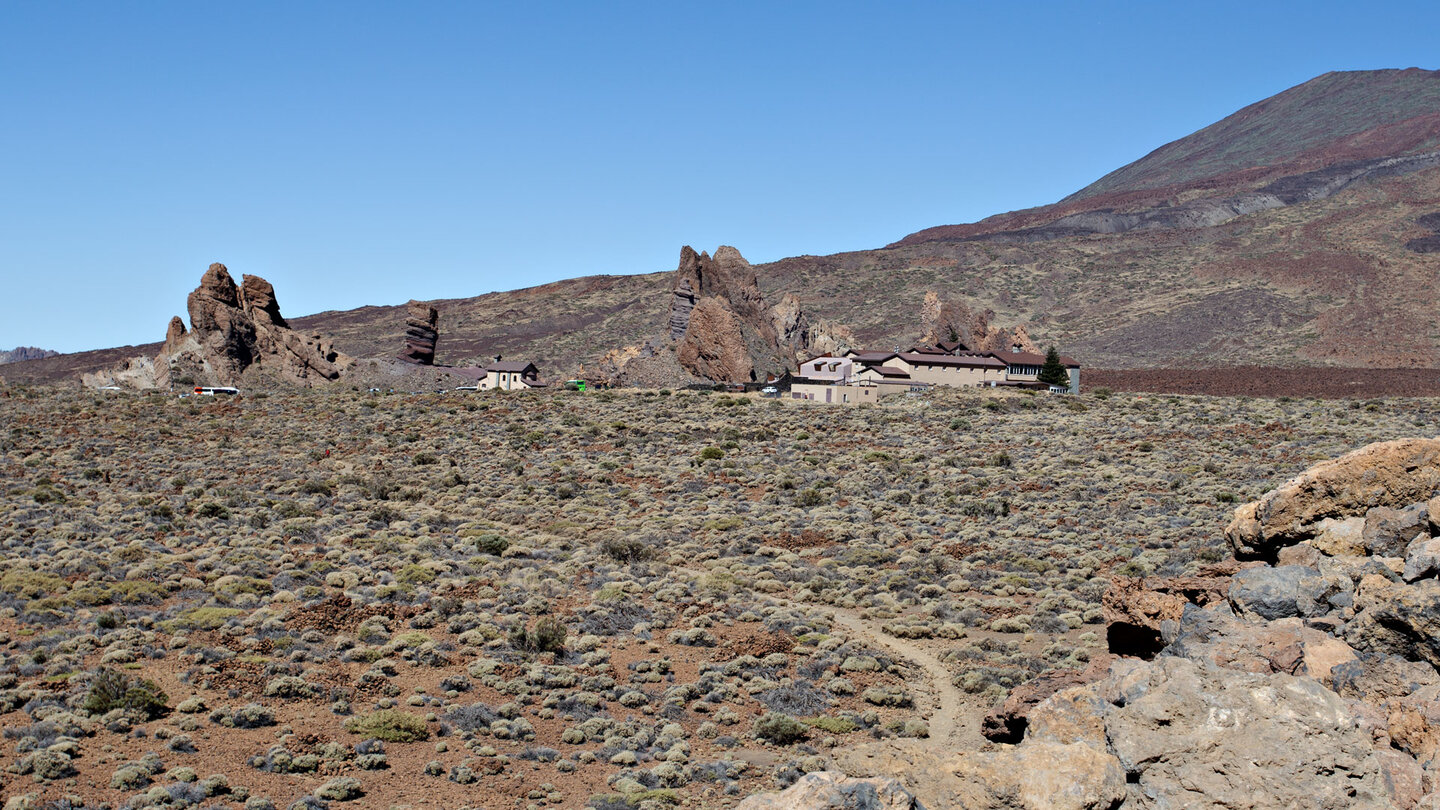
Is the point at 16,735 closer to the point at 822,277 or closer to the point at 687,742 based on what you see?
the point at 687,742

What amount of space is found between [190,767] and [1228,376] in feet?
278

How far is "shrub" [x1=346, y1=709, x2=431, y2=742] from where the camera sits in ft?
49.3

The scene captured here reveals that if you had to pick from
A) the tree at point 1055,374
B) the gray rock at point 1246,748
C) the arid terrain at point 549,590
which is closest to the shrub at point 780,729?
the arid terrain at point 549,590

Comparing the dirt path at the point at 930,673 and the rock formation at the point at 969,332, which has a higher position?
the rock formation at the point at 969,332

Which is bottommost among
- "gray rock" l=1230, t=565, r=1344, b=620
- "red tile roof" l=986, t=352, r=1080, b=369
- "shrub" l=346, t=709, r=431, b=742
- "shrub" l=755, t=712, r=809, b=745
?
"shrub" l=755, t=712, r=809, b=745

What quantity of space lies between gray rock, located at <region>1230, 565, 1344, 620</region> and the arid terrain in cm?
482

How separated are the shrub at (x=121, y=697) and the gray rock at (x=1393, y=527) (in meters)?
16.3

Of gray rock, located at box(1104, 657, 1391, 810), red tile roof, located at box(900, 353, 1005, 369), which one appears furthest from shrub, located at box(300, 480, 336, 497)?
red tile roof, located at box(900, 353, 1005, 369)

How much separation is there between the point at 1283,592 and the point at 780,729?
24.3 feet

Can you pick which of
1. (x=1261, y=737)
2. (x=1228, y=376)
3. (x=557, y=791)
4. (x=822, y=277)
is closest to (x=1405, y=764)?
(x=1261, y=737)

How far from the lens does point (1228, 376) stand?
273ft

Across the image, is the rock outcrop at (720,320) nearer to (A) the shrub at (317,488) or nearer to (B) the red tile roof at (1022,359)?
(B) the red tile roof at (1022,359)

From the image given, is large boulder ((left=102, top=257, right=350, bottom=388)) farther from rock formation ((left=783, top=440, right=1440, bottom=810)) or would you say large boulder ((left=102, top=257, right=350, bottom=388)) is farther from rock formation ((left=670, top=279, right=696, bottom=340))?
rock formation ((left=783, top=440, right=1440, bottom=810))

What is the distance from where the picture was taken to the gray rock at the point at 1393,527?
10.8m
